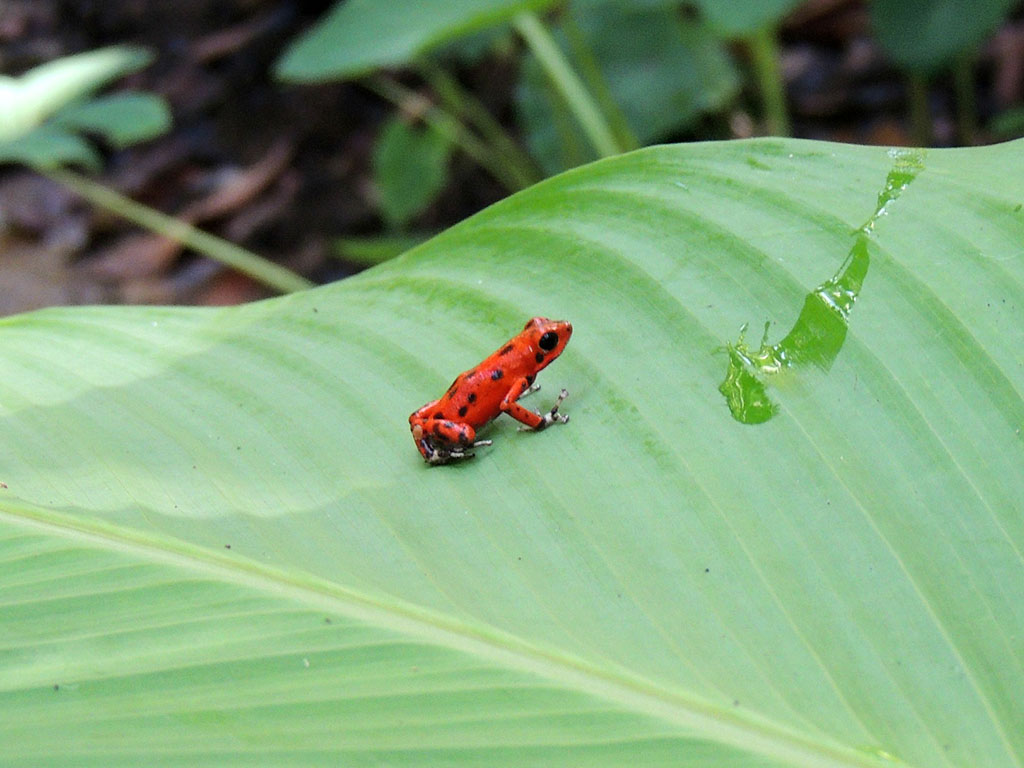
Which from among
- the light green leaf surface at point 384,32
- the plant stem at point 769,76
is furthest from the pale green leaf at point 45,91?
the plant stem at point 769,76

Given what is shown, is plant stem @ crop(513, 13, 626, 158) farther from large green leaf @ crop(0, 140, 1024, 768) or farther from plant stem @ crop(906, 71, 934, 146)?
large green leaf @ crop(0, 140, 1024, 768)

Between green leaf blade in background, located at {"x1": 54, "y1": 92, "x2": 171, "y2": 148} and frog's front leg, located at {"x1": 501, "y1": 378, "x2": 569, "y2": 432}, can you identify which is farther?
green leaf blade in background, located at {"x1": 54, "y1": 92, "x2": 171, "y2": 148}

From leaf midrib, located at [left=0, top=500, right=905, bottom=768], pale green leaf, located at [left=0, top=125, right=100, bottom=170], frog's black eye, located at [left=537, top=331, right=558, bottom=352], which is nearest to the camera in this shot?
leaf midrib, located at [left=0, top=500, right=905, bottom=768]

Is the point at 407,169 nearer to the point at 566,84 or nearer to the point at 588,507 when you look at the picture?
the point at 566,84

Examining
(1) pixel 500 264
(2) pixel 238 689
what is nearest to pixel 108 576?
(2) pixel 238 689

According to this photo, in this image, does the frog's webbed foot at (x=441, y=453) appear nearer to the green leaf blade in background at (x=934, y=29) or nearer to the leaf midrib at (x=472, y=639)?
the leaf midrib at (x=472, y=639)

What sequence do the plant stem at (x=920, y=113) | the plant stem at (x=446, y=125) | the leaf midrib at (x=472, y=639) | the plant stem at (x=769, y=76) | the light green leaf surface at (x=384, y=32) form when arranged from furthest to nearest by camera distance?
1. the plant stem at (x=446, y=125)
2. the plant stem at (x=920, y=113)
3. the plant stem at (x=769, y=76)
4. the light green leaf surface at (x=384, y=32)
5. the leaf midrib at (x=472, y=639)

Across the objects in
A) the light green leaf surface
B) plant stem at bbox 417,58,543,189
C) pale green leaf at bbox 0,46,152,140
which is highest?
pale green leaf at bbox 0,46,152,140

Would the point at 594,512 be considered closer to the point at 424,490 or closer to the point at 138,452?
the point at 424,490

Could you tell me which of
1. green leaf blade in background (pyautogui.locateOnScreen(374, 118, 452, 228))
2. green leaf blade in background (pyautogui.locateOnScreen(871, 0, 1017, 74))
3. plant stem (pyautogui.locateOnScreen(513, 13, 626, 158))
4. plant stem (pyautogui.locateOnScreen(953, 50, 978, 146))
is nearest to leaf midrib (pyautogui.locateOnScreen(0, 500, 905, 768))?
plant stem (pyautogui.locateOnScreen(513, 13, 626, 158))

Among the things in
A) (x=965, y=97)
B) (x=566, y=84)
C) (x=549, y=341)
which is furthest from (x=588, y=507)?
(x=965, y=97)
